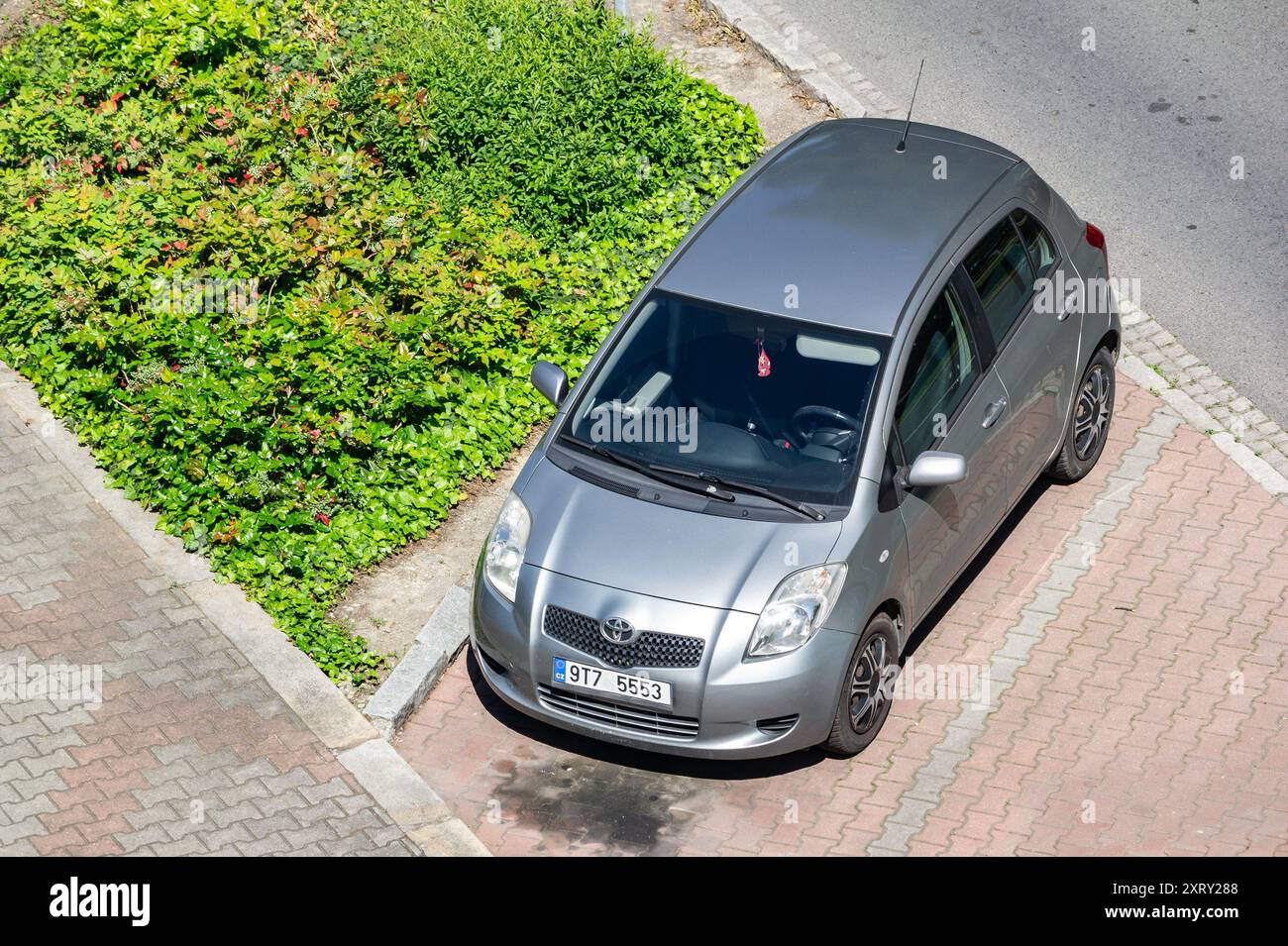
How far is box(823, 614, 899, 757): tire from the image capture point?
7109 millimetres

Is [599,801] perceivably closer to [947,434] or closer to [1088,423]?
[947,434]

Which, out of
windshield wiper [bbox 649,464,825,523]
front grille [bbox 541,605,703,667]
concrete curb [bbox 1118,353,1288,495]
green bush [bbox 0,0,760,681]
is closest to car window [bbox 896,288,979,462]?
windshield wiper [bbox 649,464,825,523]

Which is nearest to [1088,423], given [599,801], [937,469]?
[937,469]

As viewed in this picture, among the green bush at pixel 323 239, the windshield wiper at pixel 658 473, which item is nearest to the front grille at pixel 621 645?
the windshield wiper at pixel 658 473

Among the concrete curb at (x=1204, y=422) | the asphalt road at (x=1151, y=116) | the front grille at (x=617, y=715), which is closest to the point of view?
the front grille at (x=617, y=715)

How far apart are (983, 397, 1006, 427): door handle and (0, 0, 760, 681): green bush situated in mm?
2875

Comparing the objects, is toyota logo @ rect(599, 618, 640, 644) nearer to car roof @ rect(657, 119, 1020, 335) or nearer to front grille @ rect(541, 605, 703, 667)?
front grille @ rect(541, 605, 703, 667)

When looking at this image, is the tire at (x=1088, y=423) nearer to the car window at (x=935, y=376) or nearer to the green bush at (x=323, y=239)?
the car window at (x=935, y=376)

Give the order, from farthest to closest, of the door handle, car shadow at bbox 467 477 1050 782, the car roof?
the door handle
the car roof
car shadow at bbox 467 477 1050 782

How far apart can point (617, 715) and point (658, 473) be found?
113 centimetres

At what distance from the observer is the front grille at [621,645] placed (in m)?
6.84

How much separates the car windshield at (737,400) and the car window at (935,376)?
200 millimetres

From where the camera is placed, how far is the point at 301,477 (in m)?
8.80
